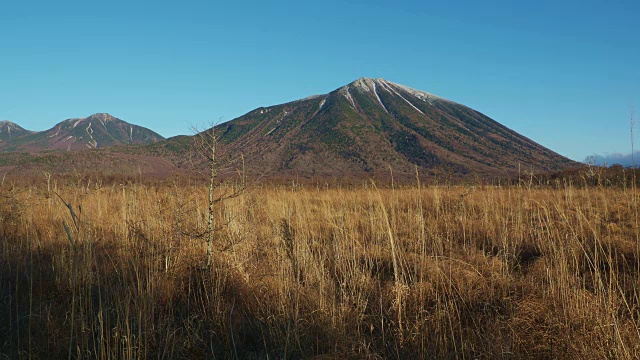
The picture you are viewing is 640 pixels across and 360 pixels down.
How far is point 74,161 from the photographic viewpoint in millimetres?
48406

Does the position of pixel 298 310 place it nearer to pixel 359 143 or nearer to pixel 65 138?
pixel 359 143

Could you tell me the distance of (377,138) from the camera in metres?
80.0

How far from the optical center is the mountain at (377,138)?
6619cm

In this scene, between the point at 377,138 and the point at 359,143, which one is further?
the point at 377,138

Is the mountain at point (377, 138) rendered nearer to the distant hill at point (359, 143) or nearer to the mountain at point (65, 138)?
the distant hill at point (359, 143)

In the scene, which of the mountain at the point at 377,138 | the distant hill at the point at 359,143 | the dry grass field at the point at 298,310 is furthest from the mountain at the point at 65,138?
the dry grass field at the point at 298,310

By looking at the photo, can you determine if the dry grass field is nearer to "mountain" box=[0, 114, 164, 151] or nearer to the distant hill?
the distant hill

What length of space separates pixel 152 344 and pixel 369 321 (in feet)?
4.73

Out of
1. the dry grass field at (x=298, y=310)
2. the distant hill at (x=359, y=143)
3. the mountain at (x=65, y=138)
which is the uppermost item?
the mountain at (x=65, y=138)

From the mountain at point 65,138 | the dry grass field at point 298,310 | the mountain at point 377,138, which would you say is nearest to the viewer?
the dry grass field at point 298,310

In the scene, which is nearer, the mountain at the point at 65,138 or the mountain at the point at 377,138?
the mountain at the point at 377,138

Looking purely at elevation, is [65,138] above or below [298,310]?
above

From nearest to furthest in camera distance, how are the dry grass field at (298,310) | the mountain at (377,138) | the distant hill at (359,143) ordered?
the dry grass field at (298,310) < the distant hill at (359,143) < the mountain at (377,138)

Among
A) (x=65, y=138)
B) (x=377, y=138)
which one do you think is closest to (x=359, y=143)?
(x=377, y=138)
